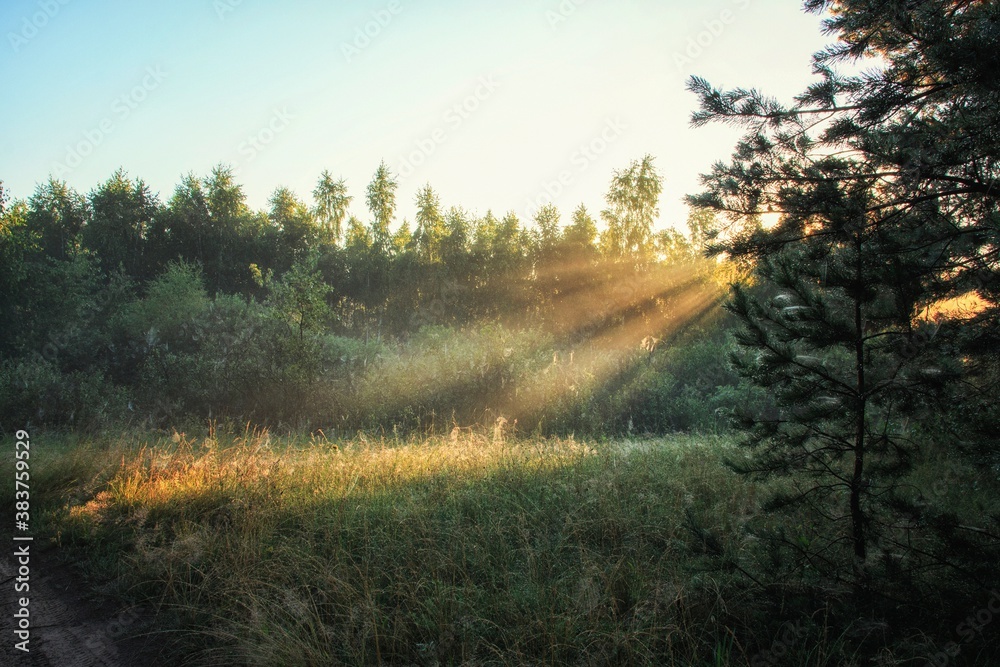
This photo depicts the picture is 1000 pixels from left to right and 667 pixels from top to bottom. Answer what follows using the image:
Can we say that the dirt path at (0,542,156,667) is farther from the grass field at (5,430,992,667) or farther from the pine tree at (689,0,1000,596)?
the pine tree at (689,0,1000,596)

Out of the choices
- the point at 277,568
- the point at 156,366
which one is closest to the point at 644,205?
the point at 156,366

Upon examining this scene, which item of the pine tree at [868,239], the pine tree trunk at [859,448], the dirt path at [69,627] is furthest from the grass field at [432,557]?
the pine tree at [868,239]

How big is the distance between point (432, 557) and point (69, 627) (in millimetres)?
2536

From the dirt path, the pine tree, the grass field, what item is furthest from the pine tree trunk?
the dirt path

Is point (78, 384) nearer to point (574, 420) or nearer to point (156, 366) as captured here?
point (156, 366)

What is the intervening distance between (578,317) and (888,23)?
24.8m

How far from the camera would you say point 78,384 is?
13547mm

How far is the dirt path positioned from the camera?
10.9 feet

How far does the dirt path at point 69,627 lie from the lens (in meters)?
3.33

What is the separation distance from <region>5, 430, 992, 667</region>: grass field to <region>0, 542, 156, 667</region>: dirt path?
15 centimetres

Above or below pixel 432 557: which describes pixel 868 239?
above

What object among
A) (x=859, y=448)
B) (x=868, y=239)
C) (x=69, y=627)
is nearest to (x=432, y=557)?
(x=69, y=627)

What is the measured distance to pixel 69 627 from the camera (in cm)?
369

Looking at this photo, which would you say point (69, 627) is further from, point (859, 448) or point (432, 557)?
point (859, 448)
